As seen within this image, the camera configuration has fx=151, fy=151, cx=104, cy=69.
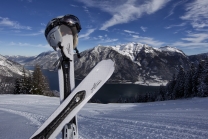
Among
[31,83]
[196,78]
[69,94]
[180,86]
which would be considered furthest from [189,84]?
[69,94]

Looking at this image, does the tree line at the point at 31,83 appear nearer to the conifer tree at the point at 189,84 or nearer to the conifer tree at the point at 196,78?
the conifer tree at the point at 189,84

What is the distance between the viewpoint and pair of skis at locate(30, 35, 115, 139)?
2.15 metres

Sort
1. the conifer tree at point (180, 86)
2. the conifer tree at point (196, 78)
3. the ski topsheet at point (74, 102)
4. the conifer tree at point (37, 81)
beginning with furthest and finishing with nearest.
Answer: the conifer tree at point (180, 86)
the conifer tree at point (37, 81)
the conifer tree at point (196, 78)
the ski topsheet at point (74, 102)

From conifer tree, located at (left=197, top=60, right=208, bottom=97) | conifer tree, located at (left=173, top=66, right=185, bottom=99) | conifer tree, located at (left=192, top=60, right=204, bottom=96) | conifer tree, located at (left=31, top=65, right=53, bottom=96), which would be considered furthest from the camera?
conifer tree, located at (left=173, top=66, right=185, bottom=99)

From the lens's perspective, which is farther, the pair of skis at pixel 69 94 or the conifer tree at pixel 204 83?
the conifer tree at pixel 204 83

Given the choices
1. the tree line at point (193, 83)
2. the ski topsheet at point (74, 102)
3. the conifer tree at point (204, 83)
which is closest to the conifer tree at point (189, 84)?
the tree line at point (193, 83)

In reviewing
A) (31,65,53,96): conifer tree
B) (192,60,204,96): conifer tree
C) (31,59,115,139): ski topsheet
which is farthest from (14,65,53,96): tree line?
(31,59,115,139): ski topsheet

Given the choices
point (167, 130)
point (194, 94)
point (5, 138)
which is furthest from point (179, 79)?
point (5, 138)

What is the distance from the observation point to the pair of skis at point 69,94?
2.15 m

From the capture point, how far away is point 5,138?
15.0 ft

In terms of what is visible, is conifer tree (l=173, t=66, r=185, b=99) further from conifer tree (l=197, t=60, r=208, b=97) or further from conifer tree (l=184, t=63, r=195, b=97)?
conifer tree (l=197, t=60, r=208, b=97)

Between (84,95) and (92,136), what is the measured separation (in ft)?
10.3

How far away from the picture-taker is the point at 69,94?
238cm

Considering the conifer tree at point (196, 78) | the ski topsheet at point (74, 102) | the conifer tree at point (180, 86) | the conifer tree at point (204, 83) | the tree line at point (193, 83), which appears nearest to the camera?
the ski topsheet at point (74, 102)
